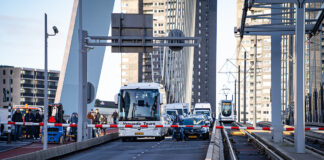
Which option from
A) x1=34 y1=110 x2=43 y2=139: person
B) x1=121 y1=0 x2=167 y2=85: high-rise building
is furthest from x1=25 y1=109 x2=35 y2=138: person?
x1=121 y1=0 x2=167 y2=85: high-rise building

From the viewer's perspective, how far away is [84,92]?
26.2 m

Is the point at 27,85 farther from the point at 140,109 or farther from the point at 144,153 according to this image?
the point at 144,153

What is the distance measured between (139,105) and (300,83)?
44.3ft

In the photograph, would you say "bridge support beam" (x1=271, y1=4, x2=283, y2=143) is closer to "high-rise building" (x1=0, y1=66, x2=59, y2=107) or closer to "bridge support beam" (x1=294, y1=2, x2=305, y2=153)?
"bridge support beam" (x1=294, y1=2, x2=305, y2=153)

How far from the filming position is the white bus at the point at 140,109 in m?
30.0

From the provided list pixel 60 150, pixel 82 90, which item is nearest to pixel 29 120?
pixel 82 90

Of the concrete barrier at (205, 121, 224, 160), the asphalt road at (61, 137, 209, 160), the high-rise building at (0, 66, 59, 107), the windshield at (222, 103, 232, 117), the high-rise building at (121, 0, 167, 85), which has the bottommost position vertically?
the asphalt road at (61, 137, 209, 160)

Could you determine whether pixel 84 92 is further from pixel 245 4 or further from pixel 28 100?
pixel 28 100

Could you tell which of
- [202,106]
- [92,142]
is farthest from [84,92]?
[202,106]

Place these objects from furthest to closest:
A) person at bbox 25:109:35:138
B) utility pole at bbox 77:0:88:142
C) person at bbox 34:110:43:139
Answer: person at bbox 34:110:43:139
person at bbox 25:109:35:138
utility pole at bbox 77:0:88:142

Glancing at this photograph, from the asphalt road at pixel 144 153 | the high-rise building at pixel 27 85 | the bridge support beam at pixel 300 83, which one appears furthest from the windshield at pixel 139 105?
the high-rise building at pixel 27 85

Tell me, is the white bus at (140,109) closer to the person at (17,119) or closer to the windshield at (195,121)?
the windshield at (195,121)

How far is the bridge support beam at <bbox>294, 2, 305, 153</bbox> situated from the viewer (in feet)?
58.3

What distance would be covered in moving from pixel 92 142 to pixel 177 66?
238ft
